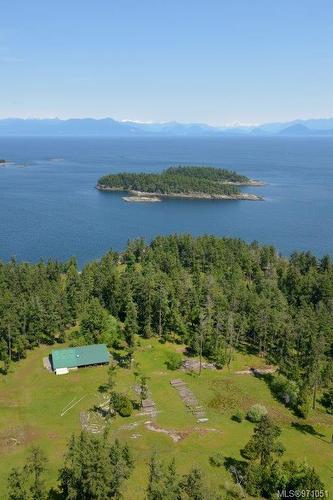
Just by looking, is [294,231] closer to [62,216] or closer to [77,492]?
[62,216]

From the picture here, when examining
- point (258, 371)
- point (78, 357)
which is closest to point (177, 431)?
point (78, 357)

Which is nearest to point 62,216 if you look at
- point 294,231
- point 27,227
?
point 27,227

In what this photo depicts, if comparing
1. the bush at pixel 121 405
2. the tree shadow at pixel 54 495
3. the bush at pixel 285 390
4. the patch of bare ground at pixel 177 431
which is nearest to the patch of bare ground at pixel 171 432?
the patch of bare ground at pixel 177 431

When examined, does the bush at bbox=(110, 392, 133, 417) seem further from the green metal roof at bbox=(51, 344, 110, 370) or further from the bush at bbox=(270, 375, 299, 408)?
the bush at bbox=(270, 375, 299, 408)

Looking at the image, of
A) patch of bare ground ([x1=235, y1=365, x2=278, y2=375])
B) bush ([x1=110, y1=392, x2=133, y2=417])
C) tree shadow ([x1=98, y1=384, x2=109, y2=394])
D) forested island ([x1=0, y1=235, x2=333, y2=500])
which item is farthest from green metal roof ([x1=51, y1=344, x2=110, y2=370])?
patch of bare ground ([x1=235, y1=365, x2=278, y2=375])

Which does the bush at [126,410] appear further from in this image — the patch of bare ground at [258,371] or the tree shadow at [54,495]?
the patch of bare ground at [258,371]

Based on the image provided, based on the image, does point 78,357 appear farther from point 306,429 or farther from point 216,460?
point 306,429

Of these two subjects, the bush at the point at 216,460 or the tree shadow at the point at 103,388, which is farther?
the tree shadow at the point at 103,388
